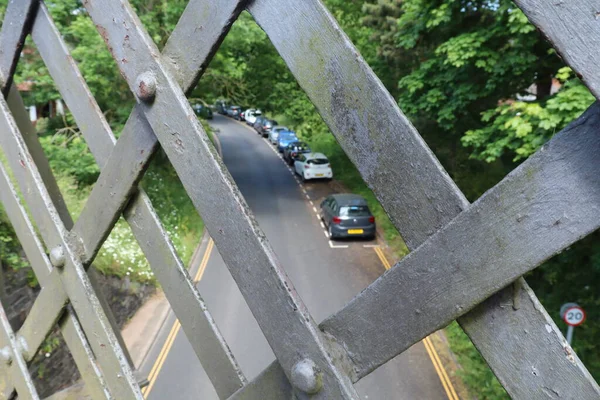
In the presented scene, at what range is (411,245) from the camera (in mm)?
910

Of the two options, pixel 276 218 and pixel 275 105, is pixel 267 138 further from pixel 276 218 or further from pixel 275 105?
pixel 276 218

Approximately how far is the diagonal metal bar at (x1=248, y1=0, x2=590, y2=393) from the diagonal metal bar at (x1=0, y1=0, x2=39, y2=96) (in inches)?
45.0

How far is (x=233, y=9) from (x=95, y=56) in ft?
34.3

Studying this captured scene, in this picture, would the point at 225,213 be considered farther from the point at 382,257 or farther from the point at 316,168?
the point at 316,168

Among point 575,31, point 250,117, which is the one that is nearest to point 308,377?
point 575,31

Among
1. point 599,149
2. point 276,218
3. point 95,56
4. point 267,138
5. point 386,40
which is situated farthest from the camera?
point 267,138

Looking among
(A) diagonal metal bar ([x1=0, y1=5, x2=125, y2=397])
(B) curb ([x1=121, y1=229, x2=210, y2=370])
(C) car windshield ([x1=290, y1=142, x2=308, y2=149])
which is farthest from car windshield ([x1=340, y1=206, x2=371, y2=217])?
(A) diagonal metal bar ([x1=0, y1=5, x2=125, y2=397])

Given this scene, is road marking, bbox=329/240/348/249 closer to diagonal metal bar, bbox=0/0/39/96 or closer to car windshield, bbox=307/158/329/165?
car windshield, bbox=307/158/329/165

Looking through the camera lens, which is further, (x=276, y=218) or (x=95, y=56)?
(x=276, y=218)

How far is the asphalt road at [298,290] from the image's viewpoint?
6.98 m

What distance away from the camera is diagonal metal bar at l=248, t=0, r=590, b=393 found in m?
0.82

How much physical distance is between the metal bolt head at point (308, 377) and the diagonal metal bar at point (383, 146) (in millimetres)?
348

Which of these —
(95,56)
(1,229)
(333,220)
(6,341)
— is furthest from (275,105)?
(6,341)

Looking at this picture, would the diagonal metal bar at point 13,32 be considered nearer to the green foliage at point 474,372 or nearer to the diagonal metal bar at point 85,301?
the diagonal metal bar at point 85,301
